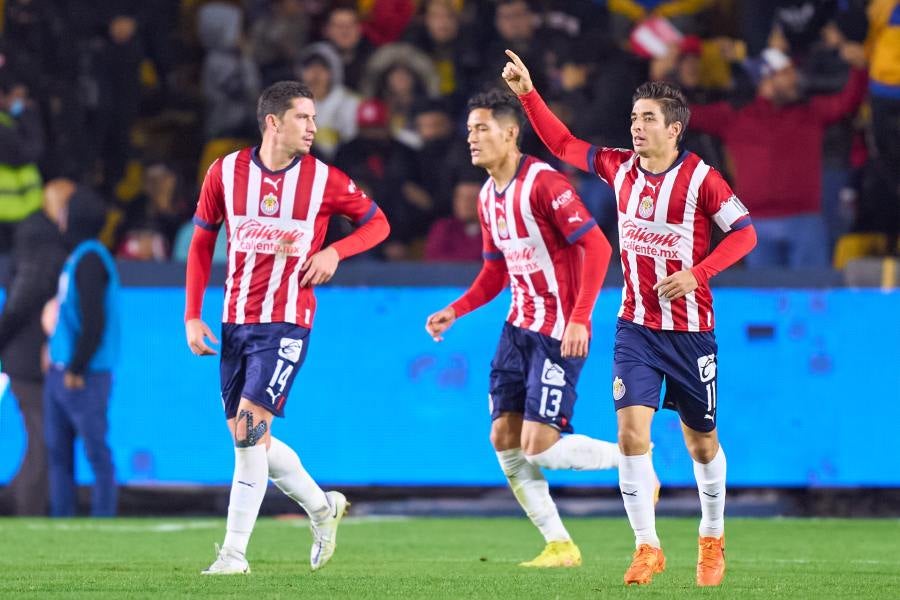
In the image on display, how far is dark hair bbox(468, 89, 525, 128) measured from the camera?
27.0 feet

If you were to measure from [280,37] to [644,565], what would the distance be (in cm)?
887

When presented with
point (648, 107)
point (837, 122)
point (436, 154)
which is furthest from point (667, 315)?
point (837, 122)

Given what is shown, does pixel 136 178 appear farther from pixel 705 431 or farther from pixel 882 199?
pixel 705 431

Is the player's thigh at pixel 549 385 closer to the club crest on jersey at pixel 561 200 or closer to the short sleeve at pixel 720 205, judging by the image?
the club crest on jersey at pixel 561 200

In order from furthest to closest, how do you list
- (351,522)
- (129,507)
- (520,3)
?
(520,3)
(129,507)
(351,522)

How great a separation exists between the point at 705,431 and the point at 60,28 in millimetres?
8931

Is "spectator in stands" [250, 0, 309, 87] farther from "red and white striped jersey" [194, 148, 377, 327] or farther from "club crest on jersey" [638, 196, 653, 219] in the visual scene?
"club crest on jersey" [638, 196, 653, 219]

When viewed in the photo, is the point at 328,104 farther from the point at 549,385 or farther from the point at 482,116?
the point at 549,385

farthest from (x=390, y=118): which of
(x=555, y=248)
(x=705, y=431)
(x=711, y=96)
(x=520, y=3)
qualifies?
(x=705, y=431)

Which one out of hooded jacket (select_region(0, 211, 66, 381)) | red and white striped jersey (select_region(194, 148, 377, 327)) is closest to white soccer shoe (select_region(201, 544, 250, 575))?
red and white striped jersey (select_region(194, 148, 377, 327))

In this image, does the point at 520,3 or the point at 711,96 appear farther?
the point at 520,3

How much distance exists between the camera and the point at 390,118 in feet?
47.0

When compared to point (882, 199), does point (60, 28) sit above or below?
above

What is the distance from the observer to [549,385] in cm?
Result: 812
